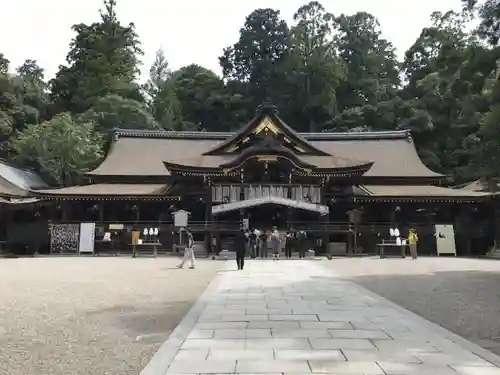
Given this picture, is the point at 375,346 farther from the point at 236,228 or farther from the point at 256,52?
the point at 256,52

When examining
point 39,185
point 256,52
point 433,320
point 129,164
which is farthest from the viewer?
point 256,52

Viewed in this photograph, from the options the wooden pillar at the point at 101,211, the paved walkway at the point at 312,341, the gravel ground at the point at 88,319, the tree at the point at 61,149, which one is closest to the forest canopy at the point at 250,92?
the tree at the point at 61,149

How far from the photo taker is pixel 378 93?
6056cm

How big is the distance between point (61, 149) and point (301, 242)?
21.4 metres

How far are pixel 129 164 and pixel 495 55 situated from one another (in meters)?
26.7

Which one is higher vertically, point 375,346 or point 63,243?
point 63,243

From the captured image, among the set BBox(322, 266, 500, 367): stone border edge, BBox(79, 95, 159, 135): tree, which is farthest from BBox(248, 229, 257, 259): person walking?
BBox(79, 95, 159, 135): tree

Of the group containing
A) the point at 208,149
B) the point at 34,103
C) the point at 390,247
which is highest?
the point at 34,103

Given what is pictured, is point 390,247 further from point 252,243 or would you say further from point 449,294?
point 449,294

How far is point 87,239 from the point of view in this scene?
1143 inches

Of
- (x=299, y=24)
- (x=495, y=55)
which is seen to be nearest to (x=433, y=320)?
(x=495, y=55)

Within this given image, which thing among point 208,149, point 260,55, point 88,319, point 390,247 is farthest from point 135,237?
point 260,55

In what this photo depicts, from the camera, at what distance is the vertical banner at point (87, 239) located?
29016 millimetres

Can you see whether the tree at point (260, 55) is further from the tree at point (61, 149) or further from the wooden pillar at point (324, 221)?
the wooden pillar at point (324, 221)
